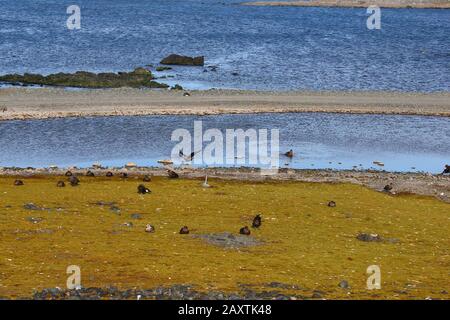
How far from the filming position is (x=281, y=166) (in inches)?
1860

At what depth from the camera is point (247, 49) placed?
12225 cm

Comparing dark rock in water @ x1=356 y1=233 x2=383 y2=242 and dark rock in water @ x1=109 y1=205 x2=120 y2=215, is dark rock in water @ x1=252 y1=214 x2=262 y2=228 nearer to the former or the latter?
dark rock in water @ x1=356 y1=233 x2=383 y2=242

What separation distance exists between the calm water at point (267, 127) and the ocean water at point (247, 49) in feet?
63.2

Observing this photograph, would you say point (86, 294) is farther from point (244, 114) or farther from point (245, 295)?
point (244, 114)

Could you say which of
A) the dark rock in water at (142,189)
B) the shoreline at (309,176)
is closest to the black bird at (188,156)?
the shoreline at (309,176)

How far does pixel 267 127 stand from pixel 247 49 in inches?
2543

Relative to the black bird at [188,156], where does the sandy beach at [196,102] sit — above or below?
above

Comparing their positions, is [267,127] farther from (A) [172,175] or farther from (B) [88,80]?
(B) [88,80]

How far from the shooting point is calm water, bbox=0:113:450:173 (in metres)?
49.6

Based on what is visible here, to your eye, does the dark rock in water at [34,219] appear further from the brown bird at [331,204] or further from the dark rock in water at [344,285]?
the dark rock in water at [344,285]

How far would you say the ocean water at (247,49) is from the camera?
90312 mm

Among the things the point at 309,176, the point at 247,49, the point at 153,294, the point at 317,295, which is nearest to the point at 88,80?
the point at 309,176

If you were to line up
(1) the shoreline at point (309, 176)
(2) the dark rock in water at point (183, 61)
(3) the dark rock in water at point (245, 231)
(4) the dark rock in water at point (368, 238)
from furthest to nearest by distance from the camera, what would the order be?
(2) the dark rock in water at point (183, 61) → (1) the shoreline at point (309, 176) → (4) the dark rock in water at point (368, 238) → (3) the dark rock in water at point (245, 231)

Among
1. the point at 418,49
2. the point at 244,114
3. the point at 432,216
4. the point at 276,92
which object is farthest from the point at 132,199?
the point at 418,49
